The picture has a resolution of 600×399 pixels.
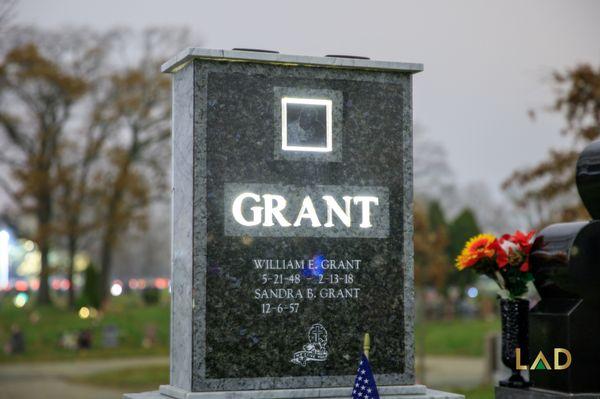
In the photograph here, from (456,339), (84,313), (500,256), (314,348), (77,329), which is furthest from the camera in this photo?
(84,313)

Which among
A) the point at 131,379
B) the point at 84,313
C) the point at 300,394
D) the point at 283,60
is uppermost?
the point at 283,60

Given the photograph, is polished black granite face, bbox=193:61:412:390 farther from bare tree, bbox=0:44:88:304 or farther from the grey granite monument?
bare tree, bbox=0:44:88:304

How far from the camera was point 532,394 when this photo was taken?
8.84 metres

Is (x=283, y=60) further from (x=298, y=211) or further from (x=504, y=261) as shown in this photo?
(x=504, y=261)

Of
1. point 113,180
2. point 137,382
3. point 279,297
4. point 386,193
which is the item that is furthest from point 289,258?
point 113,180

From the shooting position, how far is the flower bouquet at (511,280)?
9109mm

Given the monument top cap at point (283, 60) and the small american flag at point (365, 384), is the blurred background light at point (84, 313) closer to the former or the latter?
the monument top cap at point (283, 60)

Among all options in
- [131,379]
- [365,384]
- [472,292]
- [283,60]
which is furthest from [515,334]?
[472,292]

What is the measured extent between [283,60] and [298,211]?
1.20 metres

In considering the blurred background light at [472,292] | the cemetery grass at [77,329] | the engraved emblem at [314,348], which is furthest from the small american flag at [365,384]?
the blurred background light at [472,292]

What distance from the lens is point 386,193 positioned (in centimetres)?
819

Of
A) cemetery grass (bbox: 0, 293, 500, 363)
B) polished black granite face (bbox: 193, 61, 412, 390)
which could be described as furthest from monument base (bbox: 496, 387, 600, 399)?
cemetery grass (bbox: 0, 293, 500, 363)

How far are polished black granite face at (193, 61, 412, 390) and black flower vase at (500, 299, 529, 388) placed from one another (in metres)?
1.39

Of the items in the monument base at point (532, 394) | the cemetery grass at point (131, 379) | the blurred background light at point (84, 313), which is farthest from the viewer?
the blurred background light at point (84, 313)
